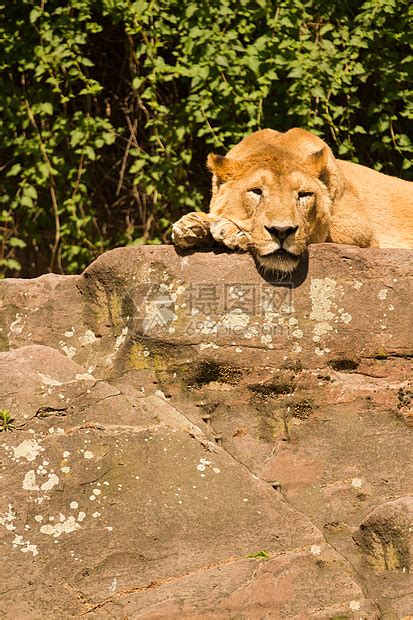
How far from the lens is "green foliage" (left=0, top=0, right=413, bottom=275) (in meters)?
8.33

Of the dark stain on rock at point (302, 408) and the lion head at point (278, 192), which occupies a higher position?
the lion head at point (278, 192)

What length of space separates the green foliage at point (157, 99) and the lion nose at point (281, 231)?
10.4ft

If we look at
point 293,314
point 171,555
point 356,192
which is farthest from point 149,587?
point 356,192

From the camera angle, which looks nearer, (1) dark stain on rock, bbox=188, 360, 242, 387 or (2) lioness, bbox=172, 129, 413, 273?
(1) dark stain on rock, bbox=188, 360, 242, 387

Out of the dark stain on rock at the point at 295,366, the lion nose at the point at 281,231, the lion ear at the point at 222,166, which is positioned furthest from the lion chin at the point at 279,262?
the lion ear at the point at 222,166

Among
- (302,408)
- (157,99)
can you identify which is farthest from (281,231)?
(157,99)

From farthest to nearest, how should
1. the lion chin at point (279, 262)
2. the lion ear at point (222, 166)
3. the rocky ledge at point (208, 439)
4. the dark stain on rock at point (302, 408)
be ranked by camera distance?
1. the lion ear at point (222, 166)
2. the lion chin at point (279, 262)
3. the dark stain on rock at point (302, 408)
4. the rocky ledge at point (208, 439)

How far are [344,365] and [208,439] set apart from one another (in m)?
0.89

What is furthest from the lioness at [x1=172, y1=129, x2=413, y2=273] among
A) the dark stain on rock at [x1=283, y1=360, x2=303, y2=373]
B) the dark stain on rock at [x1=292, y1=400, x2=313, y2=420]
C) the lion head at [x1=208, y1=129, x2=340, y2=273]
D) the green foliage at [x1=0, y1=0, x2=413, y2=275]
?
the green foliage at [x1=0, y1=0, x2=413, y2=275]

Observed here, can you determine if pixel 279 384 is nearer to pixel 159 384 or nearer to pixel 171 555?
pixel 159 384

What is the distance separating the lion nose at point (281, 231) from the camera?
521cm

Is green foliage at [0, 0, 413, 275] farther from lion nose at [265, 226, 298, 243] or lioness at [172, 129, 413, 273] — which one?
lion nose at [265, 226, 298, 243]

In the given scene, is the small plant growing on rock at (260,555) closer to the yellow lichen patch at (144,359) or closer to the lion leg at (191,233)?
the yellow lichen patch at (144,359)

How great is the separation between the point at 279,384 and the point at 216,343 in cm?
39
